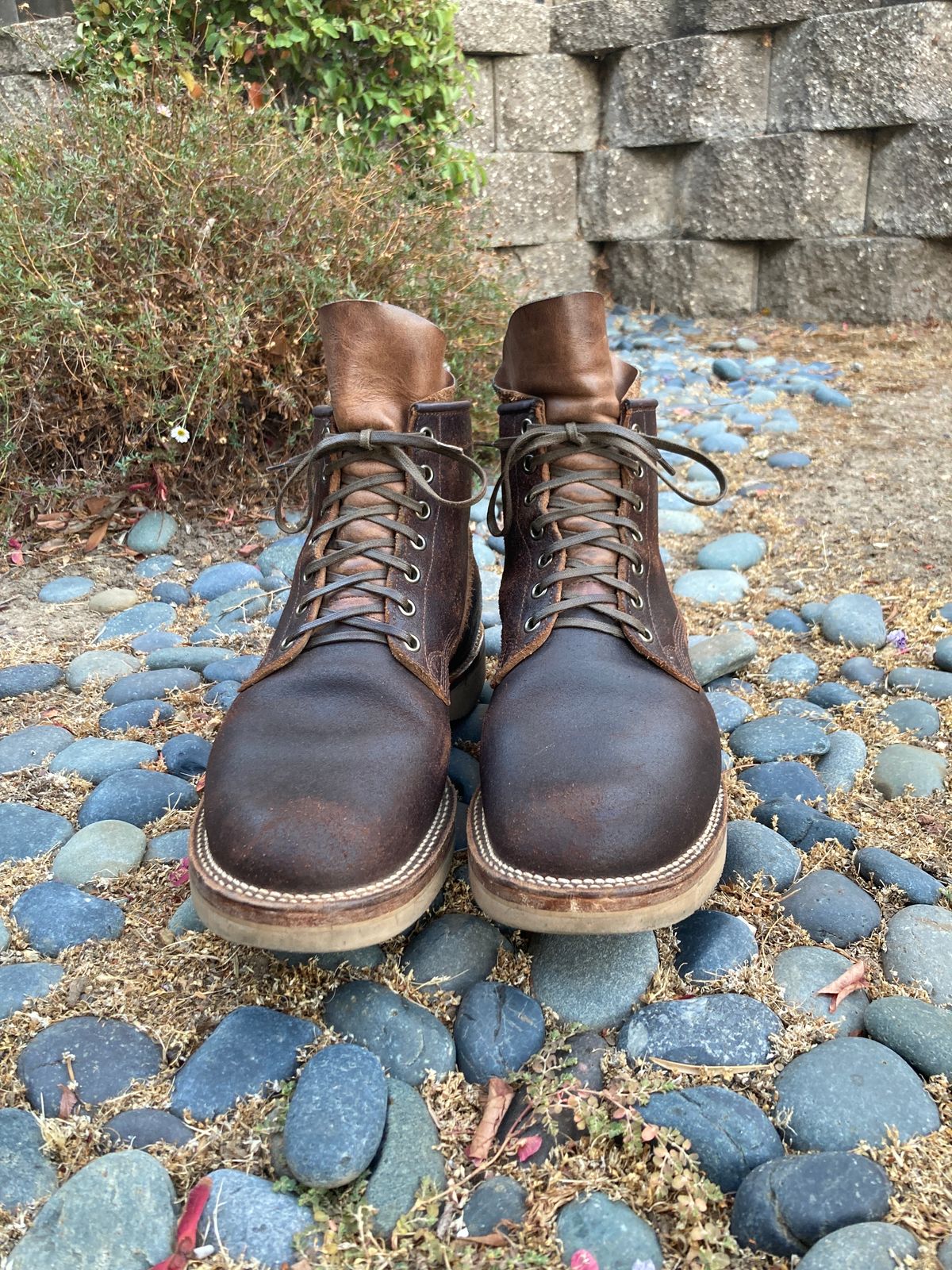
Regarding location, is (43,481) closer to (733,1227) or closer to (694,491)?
(694,491)

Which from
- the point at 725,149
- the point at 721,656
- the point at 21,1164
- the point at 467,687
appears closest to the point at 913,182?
the point at 725,149

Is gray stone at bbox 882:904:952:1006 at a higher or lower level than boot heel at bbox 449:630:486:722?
lower

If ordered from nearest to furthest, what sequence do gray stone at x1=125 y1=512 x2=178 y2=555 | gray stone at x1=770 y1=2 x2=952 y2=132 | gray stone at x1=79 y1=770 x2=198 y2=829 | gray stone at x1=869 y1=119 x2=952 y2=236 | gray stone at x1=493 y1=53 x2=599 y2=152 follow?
gray stone at x1=79 y1=770 x2=198 y2=829
gray stone at x1=125 y1=512 x2=178 y2=555
gray stone at x1=770 y1=2 x2=952 y2=132
gray stone at x1=869 y1=119 x2=952 y2=236
gray stone at x1=493 y1=53 x2=599 y2=152

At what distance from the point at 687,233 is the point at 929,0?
1.72 m

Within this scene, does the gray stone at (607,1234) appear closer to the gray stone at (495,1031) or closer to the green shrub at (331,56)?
the gray stone at (495,1031)

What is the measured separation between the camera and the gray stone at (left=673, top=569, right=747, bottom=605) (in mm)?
2658

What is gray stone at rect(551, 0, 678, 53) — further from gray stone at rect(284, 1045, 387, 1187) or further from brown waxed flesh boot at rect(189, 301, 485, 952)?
gray stone at rect(284, 1045, 387, 1187)

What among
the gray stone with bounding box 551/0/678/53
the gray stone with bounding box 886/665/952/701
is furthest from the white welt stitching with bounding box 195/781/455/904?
the gray stone with bounding box 551/0/678/53

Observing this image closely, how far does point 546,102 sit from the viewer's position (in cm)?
606

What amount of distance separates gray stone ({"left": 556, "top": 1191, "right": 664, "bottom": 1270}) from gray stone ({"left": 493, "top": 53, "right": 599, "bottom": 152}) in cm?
621

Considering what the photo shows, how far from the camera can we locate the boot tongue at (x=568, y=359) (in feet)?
5.17

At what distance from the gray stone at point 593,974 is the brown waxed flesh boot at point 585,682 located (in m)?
0.12

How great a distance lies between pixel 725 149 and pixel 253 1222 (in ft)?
20.3

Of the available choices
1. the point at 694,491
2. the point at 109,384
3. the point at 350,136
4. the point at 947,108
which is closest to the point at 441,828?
the point at 109,384
